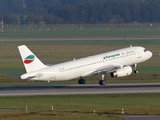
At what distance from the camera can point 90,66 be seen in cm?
7750

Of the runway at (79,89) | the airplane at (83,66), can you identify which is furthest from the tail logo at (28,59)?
the runway at (79,89)

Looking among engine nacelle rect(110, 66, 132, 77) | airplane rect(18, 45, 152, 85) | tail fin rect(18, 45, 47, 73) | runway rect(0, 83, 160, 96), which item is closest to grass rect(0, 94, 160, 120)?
runway rect(0, 83, 160, 96)

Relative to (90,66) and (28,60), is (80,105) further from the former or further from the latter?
(90,66)

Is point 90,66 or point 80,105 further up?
point 90,66

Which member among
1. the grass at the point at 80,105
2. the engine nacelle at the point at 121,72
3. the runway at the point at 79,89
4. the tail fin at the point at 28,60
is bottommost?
the grass at the point at 80,105

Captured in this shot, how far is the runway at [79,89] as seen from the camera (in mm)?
70500

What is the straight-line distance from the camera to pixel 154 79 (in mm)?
86750

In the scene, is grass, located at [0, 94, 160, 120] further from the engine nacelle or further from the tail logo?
the engine nacelle

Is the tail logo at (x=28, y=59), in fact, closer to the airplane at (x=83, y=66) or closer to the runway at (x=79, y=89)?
the airplane at (x=83, y=66)

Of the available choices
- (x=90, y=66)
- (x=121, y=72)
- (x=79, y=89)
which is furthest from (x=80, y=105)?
(x=121, y=72)

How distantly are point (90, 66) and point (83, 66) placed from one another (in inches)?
55.0

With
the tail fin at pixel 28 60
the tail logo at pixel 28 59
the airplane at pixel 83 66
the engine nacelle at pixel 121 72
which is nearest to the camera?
the tail fin at pixel 28 60

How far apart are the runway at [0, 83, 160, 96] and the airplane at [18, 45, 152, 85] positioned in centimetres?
178

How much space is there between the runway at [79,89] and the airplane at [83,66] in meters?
1.78
